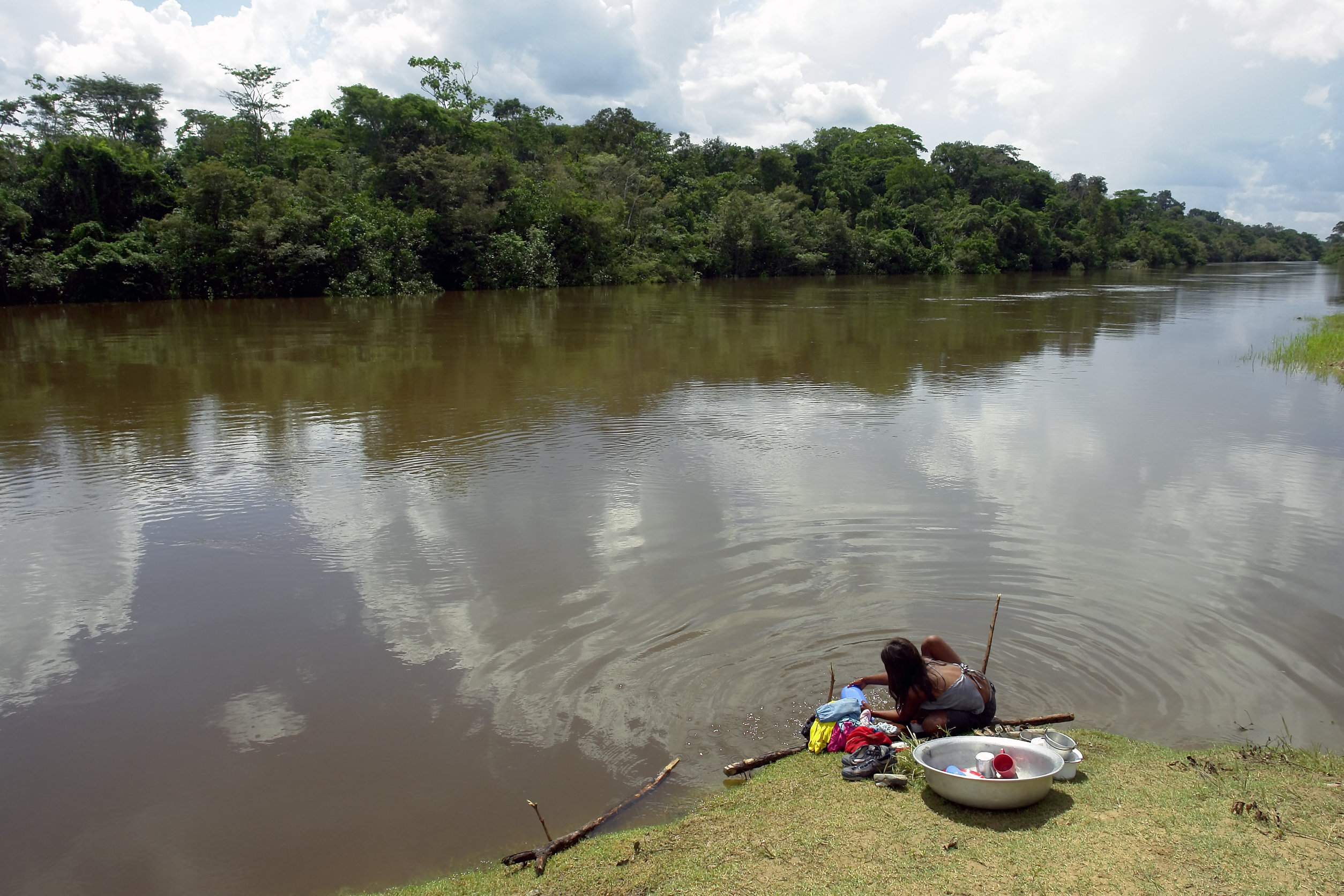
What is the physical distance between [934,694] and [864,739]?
43cm

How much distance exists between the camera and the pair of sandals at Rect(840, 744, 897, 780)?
3873 mm

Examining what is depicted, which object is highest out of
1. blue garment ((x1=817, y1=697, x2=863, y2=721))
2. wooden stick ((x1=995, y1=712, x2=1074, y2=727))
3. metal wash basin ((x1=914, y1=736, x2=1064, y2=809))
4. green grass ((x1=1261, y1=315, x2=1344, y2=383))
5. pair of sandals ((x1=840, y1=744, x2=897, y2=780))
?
green grass ((x1=1261, y1=315, x2=1344, y2=383))

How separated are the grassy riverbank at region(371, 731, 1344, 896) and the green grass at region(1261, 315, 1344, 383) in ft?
46.7

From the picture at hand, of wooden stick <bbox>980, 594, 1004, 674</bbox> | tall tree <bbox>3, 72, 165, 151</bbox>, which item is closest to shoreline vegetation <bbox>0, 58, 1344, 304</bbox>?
tall tree <bbox>3, 72, 165, 151</bbox>

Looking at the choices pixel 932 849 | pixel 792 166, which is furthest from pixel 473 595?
pixel 792 166

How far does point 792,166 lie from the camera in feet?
219

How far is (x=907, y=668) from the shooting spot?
4.27m

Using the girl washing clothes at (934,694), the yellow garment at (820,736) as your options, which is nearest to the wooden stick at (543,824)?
the yellow garment at (820,736)

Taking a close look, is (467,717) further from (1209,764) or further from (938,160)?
(938,160)

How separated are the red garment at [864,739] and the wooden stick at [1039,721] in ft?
2.09

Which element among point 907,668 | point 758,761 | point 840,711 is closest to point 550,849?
point 758,761

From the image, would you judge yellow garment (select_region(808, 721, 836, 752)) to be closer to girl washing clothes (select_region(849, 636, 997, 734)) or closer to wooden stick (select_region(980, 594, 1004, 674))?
girl washing clothes (select_region(849, 636, 997, 734))

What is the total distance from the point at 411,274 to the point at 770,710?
33.5 meters

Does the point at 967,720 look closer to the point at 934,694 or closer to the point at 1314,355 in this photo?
the point at 934,694
